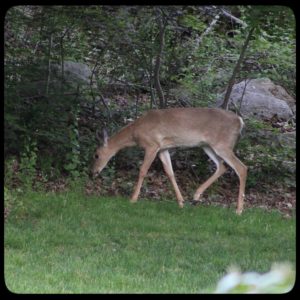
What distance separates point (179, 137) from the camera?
9.62 meters

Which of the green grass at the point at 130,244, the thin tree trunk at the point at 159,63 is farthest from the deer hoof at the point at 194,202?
the thin tree trunk at the point at 159,63

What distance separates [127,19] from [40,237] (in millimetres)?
3284

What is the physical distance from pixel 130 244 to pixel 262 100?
19.8ft

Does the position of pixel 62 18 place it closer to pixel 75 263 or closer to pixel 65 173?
pixel 65 173

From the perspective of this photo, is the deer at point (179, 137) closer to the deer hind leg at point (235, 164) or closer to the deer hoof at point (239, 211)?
the deer hind leg at point (235, 164)

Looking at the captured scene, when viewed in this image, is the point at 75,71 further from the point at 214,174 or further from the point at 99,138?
the point at 214,174

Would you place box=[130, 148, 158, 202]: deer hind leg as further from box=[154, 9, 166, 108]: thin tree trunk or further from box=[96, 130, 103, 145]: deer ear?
box=[154, 9, 166, 108]: thin tree trunk

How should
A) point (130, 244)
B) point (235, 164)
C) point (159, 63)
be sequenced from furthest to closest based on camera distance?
point (159, 63)
point (235, 164)
point (130, 244)

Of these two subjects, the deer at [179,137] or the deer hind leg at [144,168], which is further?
the deer at [179,137]

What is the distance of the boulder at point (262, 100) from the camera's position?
11.7m

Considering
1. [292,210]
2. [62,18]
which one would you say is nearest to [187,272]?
[292,210]

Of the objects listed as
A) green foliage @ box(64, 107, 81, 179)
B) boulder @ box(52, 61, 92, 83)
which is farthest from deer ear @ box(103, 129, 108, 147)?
boulder @ box(52, 61, 92, 83)

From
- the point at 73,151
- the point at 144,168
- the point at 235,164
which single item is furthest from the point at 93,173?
the point at 235,164

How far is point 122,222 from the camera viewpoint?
743cm
